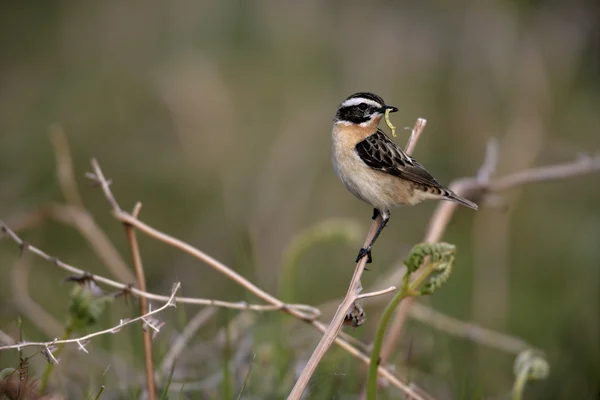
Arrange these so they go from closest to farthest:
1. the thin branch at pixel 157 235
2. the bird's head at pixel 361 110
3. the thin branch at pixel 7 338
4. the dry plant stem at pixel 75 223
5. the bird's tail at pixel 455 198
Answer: the thin branch at pixel 157 235 < the thin branch at pixel 7 338 < the bird's head at pixel 361 110 < the bird's tail at pixel 455 198 < the dry plant stem at pixel 75 223

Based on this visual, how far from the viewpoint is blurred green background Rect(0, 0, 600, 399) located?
5.98m

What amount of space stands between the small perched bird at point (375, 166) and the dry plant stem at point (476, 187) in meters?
0.12

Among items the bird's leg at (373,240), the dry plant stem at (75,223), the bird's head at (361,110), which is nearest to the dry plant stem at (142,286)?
the bird's leg at (373,240)

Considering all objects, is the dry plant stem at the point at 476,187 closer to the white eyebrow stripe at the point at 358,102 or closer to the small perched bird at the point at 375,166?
the small perched bird at the point at 375,166

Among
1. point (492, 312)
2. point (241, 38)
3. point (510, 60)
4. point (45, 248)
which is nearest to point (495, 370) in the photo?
point (492, 312)

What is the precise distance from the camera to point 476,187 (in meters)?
3.90

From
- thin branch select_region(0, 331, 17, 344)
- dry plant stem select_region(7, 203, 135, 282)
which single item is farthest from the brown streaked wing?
thin branch select_region(0, 331, 17, 344)

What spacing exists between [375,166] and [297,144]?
201 inches

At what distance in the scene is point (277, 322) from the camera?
167 inches

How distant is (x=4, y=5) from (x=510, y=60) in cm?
784

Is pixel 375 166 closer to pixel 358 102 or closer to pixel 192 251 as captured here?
pixel 358 102

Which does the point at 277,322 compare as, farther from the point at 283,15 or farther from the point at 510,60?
the point at 283,15

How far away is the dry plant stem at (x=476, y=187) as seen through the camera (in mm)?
3635

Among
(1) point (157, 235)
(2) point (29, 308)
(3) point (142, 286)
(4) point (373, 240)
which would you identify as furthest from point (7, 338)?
(4) point (373, 240)
